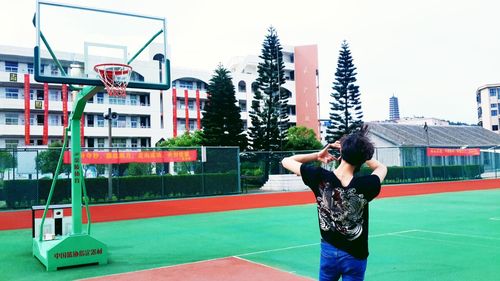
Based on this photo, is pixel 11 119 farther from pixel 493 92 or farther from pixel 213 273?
pixel 493 92

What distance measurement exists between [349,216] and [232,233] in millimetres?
7694

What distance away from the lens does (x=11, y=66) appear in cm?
3850

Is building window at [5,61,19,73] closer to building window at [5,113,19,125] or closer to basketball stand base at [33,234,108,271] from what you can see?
building window at [5,113,19,125]

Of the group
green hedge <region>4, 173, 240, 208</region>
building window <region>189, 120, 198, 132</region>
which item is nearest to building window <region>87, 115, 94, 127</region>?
building window <region>189, 120, 198, 132</region>

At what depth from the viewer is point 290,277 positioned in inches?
226

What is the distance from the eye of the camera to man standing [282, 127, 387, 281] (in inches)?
104

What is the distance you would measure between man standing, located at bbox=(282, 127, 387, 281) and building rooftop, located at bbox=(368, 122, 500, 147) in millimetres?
39284

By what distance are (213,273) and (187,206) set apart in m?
9.88

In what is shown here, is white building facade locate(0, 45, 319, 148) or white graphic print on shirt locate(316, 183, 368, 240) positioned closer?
white graphic print on shirt locate(316, 183, 368, 240)

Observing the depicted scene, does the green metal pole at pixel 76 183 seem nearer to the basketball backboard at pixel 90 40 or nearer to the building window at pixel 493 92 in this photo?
the basketball backboard at pixel 90 40

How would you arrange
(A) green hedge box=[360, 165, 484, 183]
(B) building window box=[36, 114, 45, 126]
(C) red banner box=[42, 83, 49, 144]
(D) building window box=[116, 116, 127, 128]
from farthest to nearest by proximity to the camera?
(D) building window box=[116, 116, 127, 128]
(B) building window box=[36, 114, 45, 126]
(C) red banner box=[42, 83, 49, 144]
(A) green hedge box=[360, 165, 484, 183]

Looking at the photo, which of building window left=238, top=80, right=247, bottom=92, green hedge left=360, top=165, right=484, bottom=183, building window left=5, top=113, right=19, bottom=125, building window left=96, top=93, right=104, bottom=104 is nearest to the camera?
green hedge left=360, top=165, right=484, bottom=183

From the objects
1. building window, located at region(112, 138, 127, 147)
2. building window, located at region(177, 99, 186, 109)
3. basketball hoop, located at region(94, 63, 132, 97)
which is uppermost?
building window, located at region(177, 99, 186, 109)

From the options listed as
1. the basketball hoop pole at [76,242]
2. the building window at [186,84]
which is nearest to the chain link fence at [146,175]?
the basketball hoop pole at [76,242]
